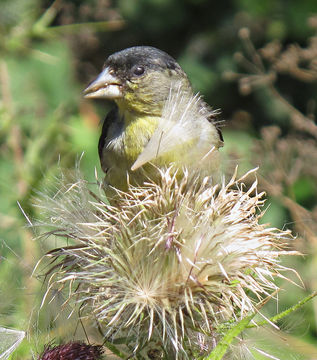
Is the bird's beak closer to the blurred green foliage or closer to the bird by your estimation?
the bird

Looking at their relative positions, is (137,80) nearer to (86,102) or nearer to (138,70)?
(138,70)

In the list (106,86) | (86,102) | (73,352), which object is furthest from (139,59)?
(86,102)

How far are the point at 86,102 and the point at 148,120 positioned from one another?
8.68ft

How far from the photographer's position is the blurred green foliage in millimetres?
1840

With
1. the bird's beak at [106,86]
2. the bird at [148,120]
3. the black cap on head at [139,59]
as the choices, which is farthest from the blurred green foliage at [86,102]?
the black cap on head at [139,59]

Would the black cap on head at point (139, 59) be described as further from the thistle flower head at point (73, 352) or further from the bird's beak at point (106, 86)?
the thistle flower head at point (73, 352)

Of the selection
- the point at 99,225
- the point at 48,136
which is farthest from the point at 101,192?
the point at 48,136

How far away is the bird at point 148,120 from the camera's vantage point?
185 centimetres

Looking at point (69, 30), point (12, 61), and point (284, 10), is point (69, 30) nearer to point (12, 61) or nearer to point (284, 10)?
point (12, 61)

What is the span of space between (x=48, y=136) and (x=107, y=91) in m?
0.90

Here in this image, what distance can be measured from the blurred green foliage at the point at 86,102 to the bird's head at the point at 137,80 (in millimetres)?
298

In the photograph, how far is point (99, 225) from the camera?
1.60 meters

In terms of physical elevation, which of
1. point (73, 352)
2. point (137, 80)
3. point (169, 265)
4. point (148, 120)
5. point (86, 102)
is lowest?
point (86, 102)

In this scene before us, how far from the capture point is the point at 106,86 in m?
2.12
